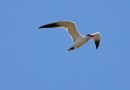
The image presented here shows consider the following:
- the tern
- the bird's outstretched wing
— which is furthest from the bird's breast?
the bird's outstretched wing

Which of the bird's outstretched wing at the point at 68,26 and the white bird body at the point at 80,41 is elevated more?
the bird's outstretched wing at the point at 68,26

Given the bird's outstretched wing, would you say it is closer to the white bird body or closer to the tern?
the tern

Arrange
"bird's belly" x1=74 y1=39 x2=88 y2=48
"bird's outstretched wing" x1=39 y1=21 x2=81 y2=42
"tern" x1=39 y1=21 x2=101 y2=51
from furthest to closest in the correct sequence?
"bird's belly" x1=74 y1=39 x2=88 y2=48 < "tern" x1=39 y1=21 x2=101 y2=51 < "bird's outstretched wing" x1=39 y1=21 x2=81 y2=42

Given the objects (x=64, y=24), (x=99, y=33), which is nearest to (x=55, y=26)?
(x=64, y=24)

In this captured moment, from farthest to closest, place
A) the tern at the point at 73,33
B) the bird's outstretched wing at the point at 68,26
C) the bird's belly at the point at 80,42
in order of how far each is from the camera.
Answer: the bird's belly at the point at 80,42
the tern at the point at 73,33
the bird's outstretched wing at the point at 68,26

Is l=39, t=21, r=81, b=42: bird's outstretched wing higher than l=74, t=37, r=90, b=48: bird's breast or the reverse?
higher

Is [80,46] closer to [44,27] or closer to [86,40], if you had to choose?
[86,40]

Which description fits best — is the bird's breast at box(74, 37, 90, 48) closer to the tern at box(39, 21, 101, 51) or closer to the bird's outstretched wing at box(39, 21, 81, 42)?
the tern at box(39, 21, 101, 51)

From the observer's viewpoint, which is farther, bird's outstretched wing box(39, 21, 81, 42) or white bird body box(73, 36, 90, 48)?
white bird body box(73, 36, 90, 48)

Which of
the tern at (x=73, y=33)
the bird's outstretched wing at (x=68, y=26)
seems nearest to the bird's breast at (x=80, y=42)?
the tern at (x=73, y=33)

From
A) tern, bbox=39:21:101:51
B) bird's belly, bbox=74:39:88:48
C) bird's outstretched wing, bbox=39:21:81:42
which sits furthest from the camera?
bird's belly, bbox=74:39:88:48

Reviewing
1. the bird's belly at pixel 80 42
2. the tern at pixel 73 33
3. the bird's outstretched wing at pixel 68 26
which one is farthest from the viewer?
the bird's belly at pixel 80 42

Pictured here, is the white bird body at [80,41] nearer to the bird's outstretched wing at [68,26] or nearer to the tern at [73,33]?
the tern at [73,33]

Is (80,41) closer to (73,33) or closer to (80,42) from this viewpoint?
(80,42)
